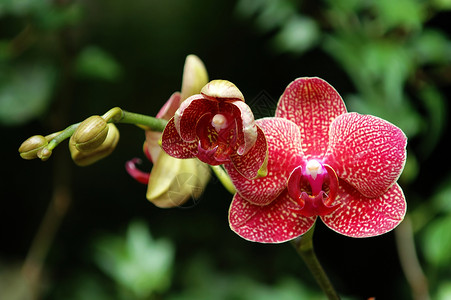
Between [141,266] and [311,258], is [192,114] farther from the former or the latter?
[141,266]

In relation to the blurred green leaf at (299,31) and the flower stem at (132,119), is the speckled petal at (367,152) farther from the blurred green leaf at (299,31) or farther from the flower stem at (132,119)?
the blurred green leaf at (299,31)

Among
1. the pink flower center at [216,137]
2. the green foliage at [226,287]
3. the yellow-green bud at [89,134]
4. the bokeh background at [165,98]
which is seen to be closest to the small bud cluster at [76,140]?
the yellow-green bud at [89,134]

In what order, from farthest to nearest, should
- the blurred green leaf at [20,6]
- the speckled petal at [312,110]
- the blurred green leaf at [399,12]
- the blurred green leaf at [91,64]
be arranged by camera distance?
the blurred green leaf at [91,64] → the blurred green leaf at [20,6] → the blurred green leaf at [399,12] → the speckled petal at [312,110]

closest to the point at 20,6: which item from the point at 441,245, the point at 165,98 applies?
the point at 165,98

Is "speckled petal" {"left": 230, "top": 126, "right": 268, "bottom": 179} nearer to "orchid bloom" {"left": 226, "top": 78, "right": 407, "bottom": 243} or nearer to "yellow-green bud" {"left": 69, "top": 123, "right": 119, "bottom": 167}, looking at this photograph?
"orchid bloom" {"left": 226, "top": 78, "right": 407, "bottom": 243}

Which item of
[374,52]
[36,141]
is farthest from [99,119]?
[374,52]

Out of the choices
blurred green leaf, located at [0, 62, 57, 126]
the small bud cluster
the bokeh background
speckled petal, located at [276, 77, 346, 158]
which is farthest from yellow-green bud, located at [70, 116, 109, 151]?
blurred green leaf, located at [0, 62, 57, 126]

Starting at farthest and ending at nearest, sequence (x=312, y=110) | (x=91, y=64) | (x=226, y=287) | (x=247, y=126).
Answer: (x=226, y=287) < (x=91, y=64) < (x=312, y=110) < (x=247, y=126)
